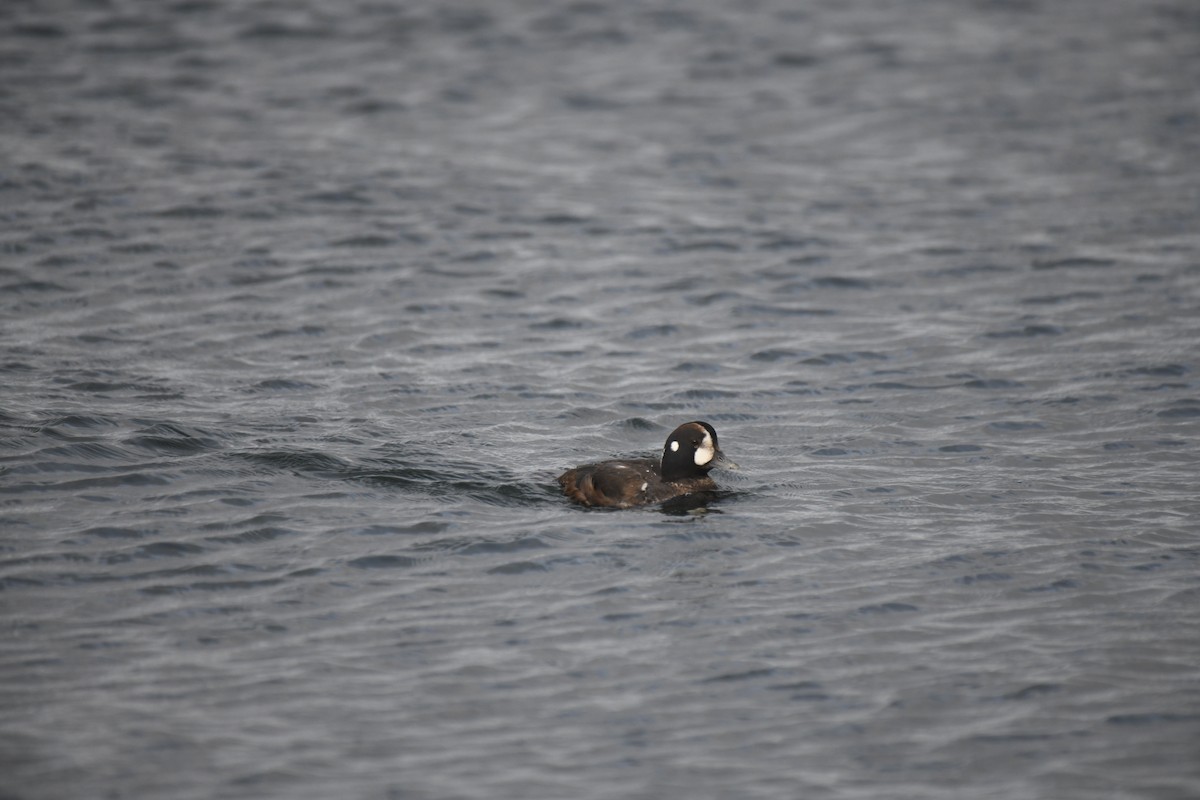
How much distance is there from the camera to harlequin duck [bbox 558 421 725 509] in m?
12.9

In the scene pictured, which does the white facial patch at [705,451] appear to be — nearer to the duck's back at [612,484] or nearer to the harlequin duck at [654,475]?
the harlequin duck at [654,475]

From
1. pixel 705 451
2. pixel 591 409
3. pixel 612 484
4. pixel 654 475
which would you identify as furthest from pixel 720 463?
pixel 591 409

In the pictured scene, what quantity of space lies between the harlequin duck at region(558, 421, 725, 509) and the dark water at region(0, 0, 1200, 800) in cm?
30

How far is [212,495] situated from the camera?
13.0 metres

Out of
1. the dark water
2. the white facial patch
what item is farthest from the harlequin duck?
the dark water

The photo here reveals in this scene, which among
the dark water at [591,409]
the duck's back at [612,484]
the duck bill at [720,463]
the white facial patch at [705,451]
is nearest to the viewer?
the dark water at [591,409]

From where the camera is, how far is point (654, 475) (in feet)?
43.3

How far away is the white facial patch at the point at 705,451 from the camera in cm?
1297

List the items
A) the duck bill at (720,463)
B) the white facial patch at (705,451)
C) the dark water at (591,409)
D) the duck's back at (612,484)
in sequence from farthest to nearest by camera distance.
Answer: the duck bill at (720,463) < the white facial patch at (705,451) < the duck's back at (612,484) < the dark water at (591,409)

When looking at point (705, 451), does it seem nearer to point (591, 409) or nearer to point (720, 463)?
point (720, 463)

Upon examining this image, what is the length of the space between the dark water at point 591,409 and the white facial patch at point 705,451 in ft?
1.58

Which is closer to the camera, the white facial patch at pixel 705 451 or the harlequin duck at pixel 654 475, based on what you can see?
the harlequin duck at pixel 654 475

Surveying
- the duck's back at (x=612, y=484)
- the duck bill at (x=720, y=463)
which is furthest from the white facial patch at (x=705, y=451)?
the duck's back at (x=612, y=484)

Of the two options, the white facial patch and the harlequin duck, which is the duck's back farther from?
the white facial patch
